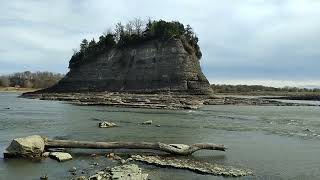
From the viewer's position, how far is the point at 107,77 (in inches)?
4072

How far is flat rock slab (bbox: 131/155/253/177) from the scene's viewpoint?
1609 centimetres

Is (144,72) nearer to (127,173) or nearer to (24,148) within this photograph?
(24,148)

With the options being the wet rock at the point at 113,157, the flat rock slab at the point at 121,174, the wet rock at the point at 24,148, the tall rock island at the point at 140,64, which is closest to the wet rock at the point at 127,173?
the flat rock slab at the point at 121,174

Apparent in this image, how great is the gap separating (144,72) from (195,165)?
266 feet

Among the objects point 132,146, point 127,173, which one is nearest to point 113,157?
point 132,146

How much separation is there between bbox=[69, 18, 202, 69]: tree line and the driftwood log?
79028 millimetres

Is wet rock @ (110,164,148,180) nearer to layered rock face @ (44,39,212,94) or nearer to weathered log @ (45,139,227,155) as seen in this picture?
weathered log @ (45,139,227,155)

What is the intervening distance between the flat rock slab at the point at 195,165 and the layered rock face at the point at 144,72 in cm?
7063

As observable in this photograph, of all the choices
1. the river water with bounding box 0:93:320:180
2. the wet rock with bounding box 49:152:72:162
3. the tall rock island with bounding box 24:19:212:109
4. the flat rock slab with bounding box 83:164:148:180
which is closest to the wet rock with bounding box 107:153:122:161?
the river water with bounding box 0:93:320:180

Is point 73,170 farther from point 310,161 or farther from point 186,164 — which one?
point 310,161

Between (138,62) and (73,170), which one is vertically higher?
(138,62)

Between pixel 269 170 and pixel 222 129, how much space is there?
16414mm

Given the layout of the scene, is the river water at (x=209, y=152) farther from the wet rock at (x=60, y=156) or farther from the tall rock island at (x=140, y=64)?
the tall rock island at (x=140, y=64)

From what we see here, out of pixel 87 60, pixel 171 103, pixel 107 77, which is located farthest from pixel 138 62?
pixel 171 103
